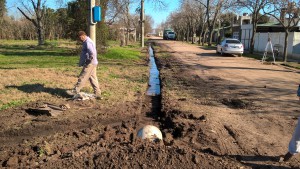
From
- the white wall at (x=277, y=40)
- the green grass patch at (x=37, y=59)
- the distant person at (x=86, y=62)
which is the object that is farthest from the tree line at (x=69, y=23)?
the white wall at (x=277, y=40)

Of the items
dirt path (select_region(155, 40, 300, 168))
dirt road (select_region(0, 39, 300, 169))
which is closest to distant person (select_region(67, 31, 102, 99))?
dirt road (select_region(0, 39, 300, 169))

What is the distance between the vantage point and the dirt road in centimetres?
453

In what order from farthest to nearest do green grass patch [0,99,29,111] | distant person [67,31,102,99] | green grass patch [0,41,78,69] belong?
green grass patch [0,41,78,69], distant person [67,31,102,99], green grass patch [0,99,29,111]

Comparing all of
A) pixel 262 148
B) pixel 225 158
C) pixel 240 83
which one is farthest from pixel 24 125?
pixel 240 83

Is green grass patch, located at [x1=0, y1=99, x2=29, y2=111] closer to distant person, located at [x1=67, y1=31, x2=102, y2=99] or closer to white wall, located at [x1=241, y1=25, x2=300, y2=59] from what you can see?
distant person, located at [x1=67, y1=31, x2=102, y2=99]

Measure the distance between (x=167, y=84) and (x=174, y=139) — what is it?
591 centimetres

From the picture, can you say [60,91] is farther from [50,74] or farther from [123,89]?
[50,74]

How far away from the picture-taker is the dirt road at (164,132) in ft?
14.9

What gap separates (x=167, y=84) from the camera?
1172 cm

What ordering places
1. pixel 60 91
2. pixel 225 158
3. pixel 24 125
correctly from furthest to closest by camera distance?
pixel 60 91
pixel 24 125
pixel 225 158

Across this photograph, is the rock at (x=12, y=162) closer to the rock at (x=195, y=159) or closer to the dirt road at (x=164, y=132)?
the dirt road at (x=164, y=132)

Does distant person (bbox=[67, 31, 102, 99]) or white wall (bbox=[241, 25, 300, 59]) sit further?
white wall (bbox=[241, 25, 300, 59])

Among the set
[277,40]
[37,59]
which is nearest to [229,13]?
[277,40]

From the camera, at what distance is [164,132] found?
20.8ft
